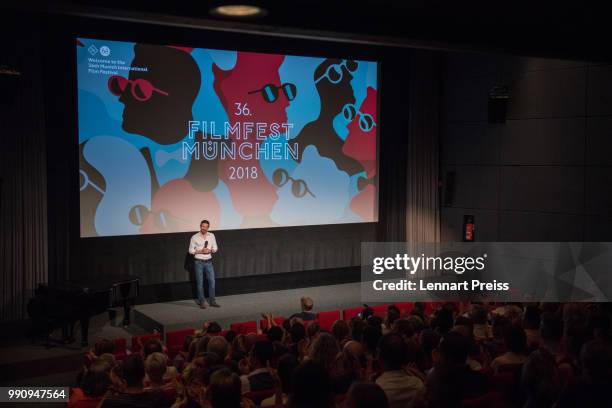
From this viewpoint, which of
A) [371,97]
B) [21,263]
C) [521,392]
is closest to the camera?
[521,392]

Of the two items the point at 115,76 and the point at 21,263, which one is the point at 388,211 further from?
the point at 21,263

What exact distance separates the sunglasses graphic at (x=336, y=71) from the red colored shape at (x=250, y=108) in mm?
867

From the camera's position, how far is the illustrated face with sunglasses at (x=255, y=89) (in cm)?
1023

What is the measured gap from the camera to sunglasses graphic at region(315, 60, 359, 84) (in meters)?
11.1

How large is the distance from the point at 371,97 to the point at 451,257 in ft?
11.3

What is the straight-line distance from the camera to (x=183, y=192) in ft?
32.7

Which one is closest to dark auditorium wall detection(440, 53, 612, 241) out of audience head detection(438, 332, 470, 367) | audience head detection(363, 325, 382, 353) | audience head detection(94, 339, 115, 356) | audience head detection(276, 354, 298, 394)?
audience head detection(363, 325, 382, 353)

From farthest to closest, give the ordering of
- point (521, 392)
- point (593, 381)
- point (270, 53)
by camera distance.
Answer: point (270, 53), point (521, 392), point (593, 381)

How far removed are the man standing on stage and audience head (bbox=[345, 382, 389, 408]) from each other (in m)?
7.31

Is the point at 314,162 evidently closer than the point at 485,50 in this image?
No

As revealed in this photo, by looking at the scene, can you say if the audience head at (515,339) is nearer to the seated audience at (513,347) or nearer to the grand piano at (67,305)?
the seated audience at (513,347)

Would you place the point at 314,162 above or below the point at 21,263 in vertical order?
above

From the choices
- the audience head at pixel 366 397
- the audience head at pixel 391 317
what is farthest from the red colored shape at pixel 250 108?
the audience head at pixel 366 397

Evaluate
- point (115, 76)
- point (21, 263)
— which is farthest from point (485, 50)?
point (21, 263)
